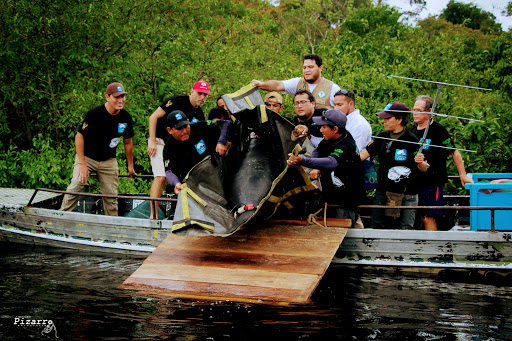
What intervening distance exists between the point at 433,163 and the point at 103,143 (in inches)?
183

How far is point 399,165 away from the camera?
22.7 feet

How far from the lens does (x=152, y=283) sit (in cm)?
577

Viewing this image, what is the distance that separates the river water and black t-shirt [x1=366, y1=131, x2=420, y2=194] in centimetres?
108

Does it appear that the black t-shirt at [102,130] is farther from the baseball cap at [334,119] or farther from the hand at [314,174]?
the baseball cap at [334,119]

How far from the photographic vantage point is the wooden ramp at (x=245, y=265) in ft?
18.1

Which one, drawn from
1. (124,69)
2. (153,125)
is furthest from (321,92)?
(124,69)

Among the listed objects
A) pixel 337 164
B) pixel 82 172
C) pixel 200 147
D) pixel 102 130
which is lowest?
pixel 82 172

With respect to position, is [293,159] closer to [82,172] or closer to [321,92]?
[321,92]

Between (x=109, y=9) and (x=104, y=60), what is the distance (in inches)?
42.3

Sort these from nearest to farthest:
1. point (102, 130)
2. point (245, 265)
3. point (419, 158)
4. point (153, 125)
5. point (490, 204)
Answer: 1. point (245, 265)
2. point (419, 158)
3. point (490, 204)
4. point (153, 125)
5. point (102, 130)

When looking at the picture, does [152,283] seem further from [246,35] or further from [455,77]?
[455,77]

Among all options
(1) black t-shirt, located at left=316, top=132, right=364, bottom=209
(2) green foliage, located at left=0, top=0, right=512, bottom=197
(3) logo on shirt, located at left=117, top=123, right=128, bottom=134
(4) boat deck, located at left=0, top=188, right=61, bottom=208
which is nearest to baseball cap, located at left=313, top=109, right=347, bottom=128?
(1) black t-shirt, located at left=316, top=132, right=364, bottom=209

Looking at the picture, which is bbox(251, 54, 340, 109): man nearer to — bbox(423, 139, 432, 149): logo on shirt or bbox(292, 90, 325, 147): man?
bbox(292, 90, 325, 147): man

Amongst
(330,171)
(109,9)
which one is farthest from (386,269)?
(109,9)
